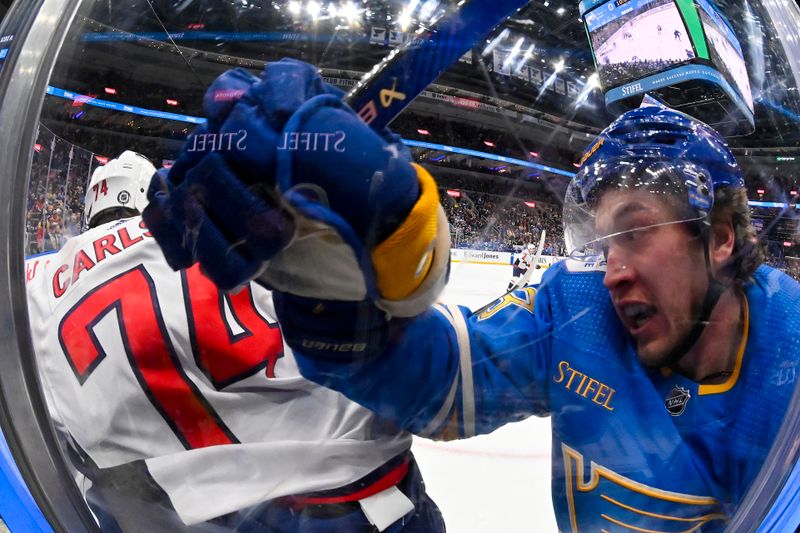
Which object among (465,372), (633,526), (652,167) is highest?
(652,167)

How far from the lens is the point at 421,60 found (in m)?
0.38

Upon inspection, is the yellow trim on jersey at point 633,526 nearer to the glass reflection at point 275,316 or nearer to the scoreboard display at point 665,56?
the glass reflection at point 275,316

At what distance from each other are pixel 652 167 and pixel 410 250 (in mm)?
202

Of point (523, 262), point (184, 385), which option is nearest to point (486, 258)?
point (523, 262)

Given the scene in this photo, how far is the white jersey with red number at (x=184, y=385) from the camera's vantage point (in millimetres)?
412

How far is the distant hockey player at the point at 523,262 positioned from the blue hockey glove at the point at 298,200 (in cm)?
6

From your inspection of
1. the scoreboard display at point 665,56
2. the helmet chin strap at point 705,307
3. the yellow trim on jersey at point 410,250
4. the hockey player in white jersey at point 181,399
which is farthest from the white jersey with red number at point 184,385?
the scoreboard display at point 665,56

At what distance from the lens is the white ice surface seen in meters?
0.42

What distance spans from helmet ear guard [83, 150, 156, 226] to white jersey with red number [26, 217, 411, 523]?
2 cm

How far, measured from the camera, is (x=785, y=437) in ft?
1.38

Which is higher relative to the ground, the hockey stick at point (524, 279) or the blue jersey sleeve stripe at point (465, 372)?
the hockey stick at point (524, 279)

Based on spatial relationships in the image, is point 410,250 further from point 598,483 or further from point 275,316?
point 598,483

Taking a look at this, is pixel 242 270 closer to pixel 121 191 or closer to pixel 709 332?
pixel 121 191

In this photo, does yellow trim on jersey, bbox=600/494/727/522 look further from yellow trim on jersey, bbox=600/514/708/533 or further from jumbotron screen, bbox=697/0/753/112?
jumbotron screen, bbox=697/0/753/112
